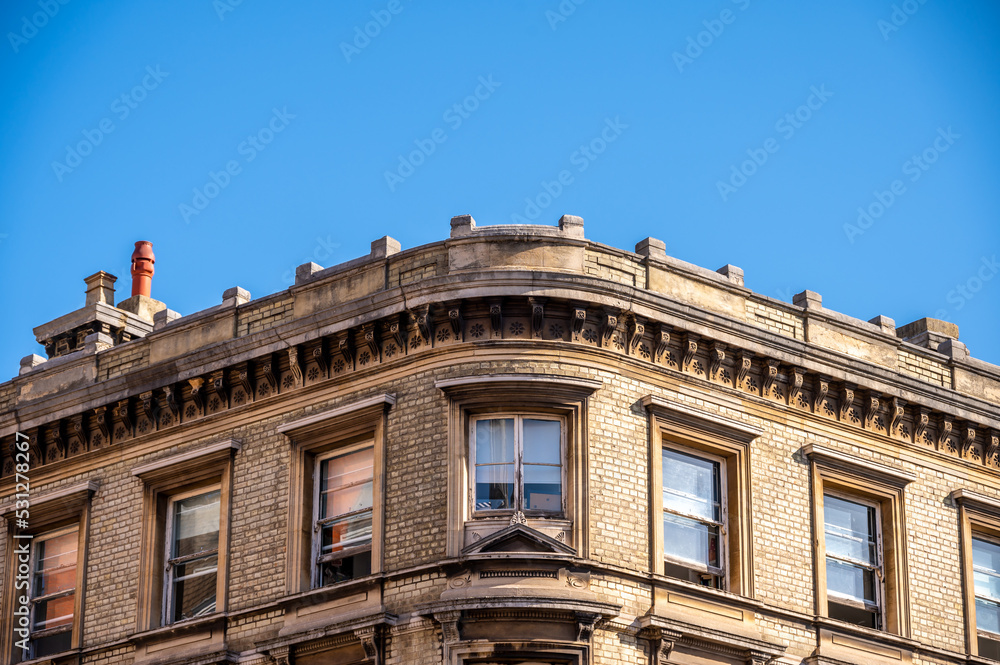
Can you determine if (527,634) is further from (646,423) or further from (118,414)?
(118,414)

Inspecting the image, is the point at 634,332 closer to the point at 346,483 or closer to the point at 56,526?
the point at 346,483

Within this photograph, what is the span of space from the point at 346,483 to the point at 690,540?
17.8ft

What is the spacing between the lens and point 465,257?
30250 millimetres

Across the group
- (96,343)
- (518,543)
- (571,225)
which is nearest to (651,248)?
(571,225)

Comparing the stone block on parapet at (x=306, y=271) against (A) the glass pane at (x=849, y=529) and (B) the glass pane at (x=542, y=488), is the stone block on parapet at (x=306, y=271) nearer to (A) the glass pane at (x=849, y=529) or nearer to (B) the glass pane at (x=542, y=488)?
(B) the glass pane at (x=542, y=488)

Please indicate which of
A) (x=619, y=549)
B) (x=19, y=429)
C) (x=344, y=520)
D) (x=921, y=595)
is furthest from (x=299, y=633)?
(x=921, y=595)

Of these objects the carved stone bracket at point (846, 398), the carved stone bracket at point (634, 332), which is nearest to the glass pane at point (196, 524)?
the carved stone bracket at point (634, 332)

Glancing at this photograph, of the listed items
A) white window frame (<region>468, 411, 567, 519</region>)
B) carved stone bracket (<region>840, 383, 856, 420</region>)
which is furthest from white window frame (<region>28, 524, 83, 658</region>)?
carved stone bracket (<region>840, 383, 856, 420</region>)

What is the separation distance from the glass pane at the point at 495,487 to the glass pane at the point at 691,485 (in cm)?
254

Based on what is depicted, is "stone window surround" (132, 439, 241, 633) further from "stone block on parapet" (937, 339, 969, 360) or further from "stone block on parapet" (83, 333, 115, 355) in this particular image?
"stone block on parapet" (937, 339, 969, 360)

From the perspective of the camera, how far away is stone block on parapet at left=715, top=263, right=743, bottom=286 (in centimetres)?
3216

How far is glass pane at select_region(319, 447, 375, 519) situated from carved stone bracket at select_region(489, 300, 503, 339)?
107 inches

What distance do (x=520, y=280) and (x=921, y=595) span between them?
8.81 metres

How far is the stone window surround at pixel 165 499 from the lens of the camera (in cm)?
3184
